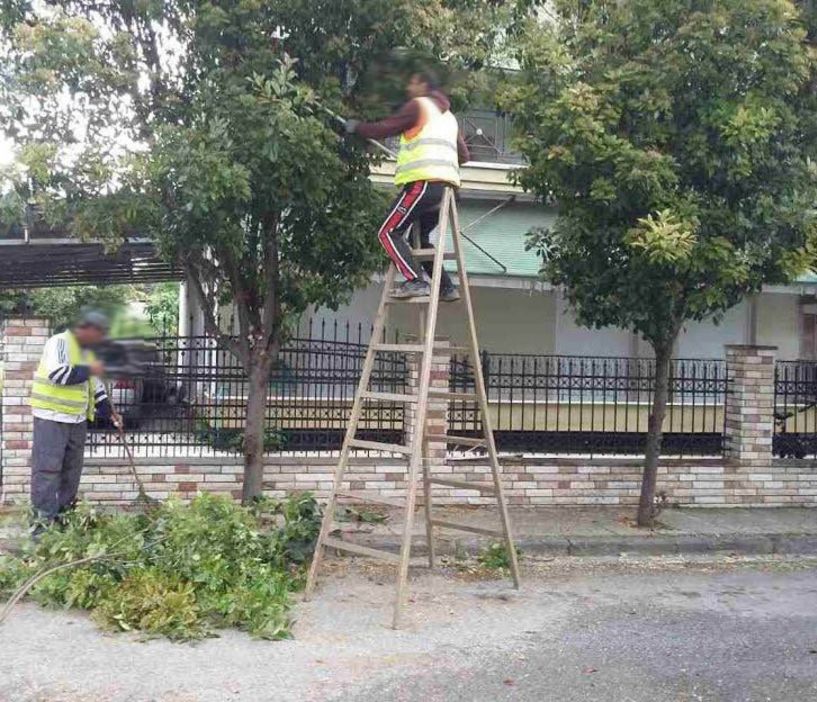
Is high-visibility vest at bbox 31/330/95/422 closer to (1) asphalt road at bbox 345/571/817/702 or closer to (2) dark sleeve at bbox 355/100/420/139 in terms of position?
(2) dark sleeve at bbox 355/100/420/139

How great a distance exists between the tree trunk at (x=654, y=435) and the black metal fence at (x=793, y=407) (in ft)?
7.11

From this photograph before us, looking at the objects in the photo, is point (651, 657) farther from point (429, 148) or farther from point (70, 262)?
point (70, 262)

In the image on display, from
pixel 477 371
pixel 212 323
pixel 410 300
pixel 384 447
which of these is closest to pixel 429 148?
pixel 410 300

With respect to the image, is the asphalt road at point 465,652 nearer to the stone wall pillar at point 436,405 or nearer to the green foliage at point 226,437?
the stone wall pillar at point 436,405

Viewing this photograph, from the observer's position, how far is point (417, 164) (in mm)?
6184

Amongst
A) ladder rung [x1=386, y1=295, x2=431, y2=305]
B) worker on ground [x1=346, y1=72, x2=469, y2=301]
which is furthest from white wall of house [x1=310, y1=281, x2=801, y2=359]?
worker on ground [x1=346, y1=72, x2=469, y2=301]

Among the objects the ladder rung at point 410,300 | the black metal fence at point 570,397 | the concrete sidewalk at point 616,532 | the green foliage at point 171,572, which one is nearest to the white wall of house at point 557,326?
the black metal fence at point 570,397

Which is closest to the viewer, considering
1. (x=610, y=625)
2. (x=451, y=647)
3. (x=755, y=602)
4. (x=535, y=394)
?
(x=451, y=647)

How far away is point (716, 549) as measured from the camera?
8.59 meters

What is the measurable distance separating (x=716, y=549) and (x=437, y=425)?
2.77 m

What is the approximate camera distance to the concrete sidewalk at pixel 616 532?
8.19m

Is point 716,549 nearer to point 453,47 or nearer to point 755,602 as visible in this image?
point 755,602

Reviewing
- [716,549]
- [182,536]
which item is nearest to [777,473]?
[716,549]

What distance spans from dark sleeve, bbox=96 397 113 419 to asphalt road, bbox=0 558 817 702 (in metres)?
1.92
